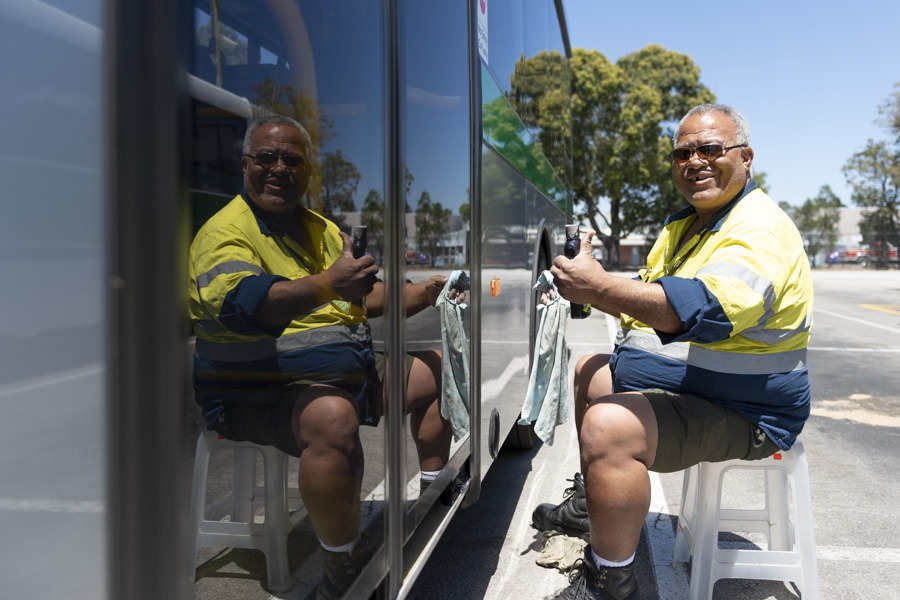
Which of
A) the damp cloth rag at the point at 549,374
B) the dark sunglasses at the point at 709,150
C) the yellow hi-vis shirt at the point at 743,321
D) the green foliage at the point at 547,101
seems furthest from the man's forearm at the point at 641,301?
the green foliage at the point at 547,101

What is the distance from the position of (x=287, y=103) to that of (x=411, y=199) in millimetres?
756

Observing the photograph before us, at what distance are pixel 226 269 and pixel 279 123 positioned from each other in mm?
303

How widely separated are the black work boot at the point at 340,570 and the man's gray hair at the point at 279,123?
826 mm

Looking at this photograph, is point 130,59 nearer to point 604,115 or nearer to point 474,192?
point 474,192

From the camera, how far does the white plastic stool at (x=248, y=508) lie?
3.87 feet

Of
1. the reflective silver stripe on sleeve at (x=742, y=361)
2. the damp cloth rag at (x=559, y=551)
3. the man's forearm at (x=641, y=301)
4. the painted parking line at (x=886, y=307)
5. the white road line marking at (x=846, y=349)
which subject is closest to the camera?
the man's forearm at (x=641, y=301)

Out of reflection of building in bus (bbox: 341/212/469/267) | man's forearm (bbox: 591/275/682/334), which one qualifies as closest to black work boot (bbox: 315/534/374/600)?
reflection of building in bus (bbox: 341/212/469/267)

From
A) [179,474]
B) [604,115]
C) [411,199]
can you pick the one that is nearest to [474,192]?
[411,199]

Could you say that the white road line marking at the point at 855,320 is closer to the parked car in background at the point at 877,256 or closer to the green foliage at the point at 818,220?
the parked car in background at the point at 877,256

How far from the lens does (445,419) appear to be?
2.53 m

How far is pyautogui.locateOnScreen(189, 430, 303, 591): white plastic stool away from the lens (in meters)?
1.18

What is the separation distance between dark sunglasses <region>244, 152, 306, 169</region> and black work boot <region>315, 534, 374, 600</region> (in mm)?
794

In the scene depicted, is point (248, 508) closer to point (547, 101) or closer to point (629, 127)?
point (547, 101)

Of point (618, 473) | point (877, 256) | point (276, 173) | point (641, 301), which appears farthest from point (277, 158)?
point (877, 256)
